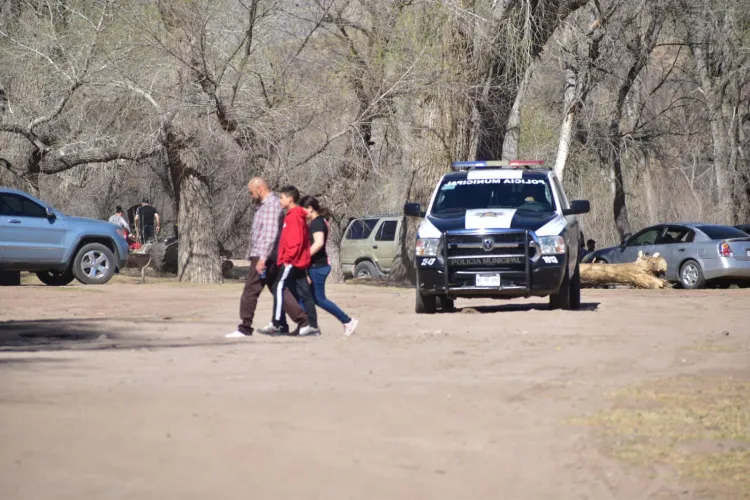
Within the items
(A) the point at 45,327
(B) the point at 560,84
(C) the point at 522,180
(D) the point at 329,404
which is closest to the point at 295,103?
(C) the point at 522,180

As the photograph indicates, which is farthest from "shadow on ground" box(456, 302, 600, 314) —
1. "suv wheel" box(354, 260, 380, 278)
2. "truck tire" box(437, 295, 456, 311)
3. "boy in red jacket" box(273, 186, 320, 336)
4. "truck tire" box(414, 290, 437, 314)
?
"suv wheel" box(354, 260, 380, 278)

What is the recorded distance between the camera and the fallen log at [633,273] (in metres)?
28.0

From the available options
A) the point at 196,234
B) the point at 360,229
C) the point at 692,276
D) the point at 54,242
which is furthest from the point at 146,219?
the point at 692,276

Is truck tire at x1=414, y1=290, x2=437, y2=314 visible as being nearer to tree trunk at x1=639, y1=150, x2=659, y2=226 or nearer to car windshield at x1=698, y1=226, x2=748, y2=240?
car windshield at x1=698, y1=226, x2=748, y2=240

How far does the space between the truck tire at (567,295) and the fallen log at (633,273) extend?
9.09 metres

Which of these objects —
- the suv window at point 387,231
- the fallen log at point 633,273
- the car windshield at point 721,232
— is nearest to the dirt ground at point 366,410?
the fallen log at point 633,273

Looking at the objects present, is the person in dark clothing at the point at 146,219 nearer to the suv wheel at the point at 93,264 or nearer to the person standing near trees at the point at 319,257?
the suv wheel at the point at 93,264

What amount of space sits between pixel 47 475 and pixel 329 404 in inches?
113

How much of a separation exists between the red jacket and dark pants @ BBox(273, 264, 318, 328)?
88 millimetres

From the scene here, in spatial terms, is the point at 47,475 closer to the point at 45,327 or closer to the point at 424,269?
the point at 45,327

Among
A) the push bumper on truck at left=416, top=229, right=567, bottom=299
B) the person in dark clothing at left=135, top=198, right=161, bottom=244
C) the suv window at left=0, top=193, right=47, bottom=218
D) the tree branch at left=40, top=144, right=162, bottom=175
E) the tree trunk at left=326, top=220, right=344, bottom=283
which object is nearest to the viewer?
the push bumper on truck at left=416, top=229, right=567, bottom=299

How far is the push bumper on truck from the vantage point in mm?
17625

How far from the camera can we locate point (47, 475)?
21.4 feet

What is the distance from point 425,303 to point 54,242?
29.1 ft
